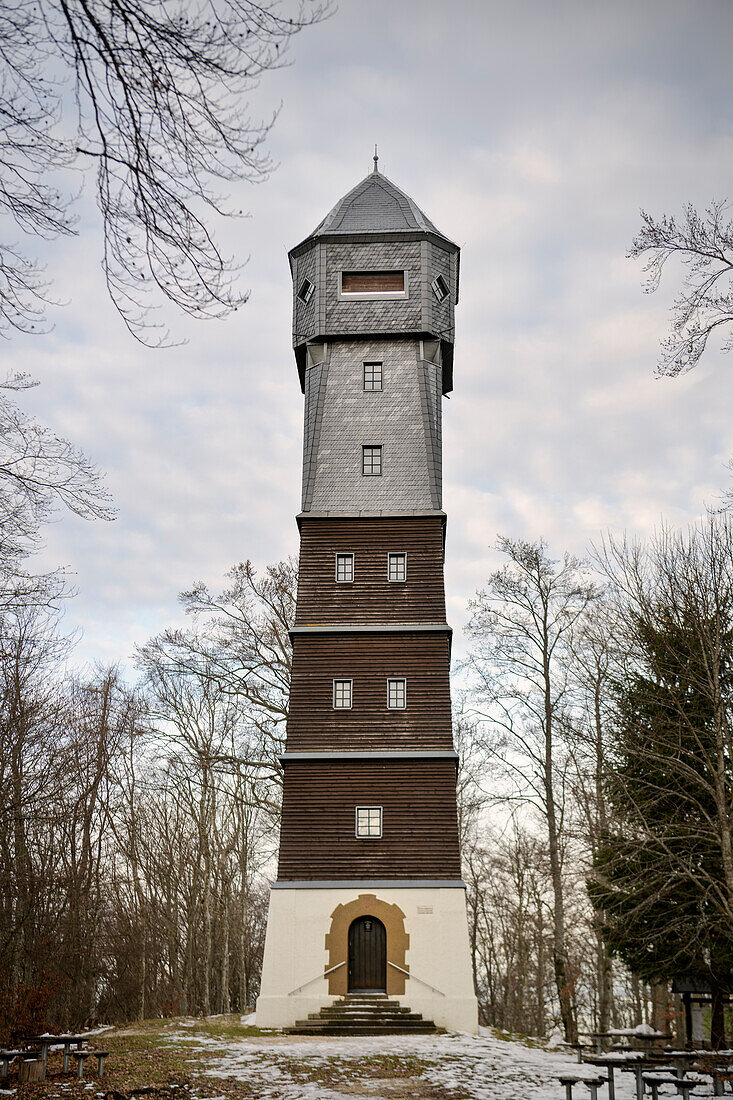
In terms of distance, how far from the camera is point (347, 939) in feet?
69.3

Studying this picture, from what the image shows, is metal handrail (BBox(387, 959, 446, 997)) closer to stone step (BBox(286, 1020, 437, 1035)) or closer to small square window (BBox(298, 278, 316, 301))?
stone step (BBox(286, 1020, 437, 1035))

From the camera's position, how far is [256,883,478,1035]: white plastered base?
20547 millimetres

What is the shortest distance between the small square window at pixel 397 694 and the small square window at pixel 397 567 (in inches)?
102

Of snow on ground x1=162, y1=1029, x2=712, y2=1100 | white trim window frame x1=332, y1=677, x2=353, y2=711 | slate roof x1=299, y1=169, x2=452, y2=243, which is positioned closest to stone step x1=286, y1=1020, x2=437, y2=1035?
snow on ground x1=162, y1=1029, x2=712, y2=1100

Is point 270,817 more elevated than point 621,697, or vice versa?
point 621,697

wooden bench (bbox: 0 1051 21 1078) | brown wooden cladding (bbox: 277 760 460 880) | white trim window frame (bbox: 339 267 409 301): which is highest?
white trim window frame (bbox: 339 267 409 301)

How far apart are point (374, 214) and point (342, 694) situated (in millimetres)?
13615

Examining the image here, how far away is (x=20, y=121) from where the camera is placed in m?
5.36

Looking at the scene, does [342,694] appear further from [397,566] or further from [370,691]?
[397,566]

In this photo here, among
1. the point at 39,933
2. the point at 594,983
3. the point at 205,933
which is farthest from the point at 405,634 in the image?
the point at 594,983

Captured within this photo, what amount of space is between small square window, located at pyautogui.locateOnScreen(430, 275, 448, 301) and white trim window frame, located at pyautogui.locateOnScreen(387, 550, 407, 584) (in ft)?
24.3

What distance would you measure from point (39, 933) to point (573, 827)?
1334 centimetres

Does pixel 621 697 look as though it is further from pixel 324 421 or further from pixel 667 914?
pixel 324 421

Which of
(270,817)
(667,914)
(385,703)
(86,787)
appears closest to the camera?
(667,914)
